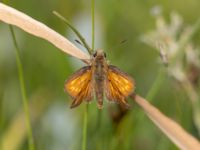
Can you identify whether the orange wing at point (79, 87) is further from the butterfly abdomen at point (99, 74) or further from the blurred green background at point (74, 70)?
the blurred green background at point (74, 70)

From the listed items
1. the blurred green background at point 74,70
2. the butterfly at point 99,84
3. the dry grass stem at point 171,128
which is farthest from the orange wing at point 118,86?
the blurred green background at point 74,70

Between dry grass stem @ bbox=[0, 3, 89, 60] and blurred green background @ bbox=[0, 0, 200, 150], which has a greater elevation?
dry grass stem @ bbox=[0, 3, 89, 60]

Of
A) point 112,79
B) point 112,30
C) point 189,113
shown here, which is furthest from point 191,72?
point 112,30

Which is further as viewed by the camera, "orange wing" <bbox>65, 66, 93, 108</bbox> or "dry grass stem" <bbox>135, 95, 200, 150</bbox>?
"dry grass stem" <bbox>135, 95, 200, 150</bbox>

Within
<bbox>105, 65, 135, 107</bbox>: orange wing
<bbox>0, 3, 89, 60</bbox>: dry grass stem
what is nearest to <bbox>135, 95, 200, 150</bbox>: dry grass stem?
<bbox>105, 65, 135, 107</bbox>: orange wing

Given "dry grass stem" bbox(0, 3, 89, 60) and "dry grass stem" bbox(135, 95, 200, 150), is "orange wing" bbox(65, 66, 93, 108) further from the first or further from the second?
"dry grass stem" bbox(135, 95, 200, 150)

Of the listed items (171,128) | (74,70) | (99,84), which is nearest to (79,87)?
(99,84)

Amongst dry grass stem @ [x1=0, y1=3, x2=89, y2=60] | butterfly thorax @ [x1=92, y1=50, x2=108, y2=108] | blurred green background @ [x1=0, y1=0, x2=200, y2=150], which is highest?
dry grass stem @ [x1=0, y1=3, x2=89, y2=60]
